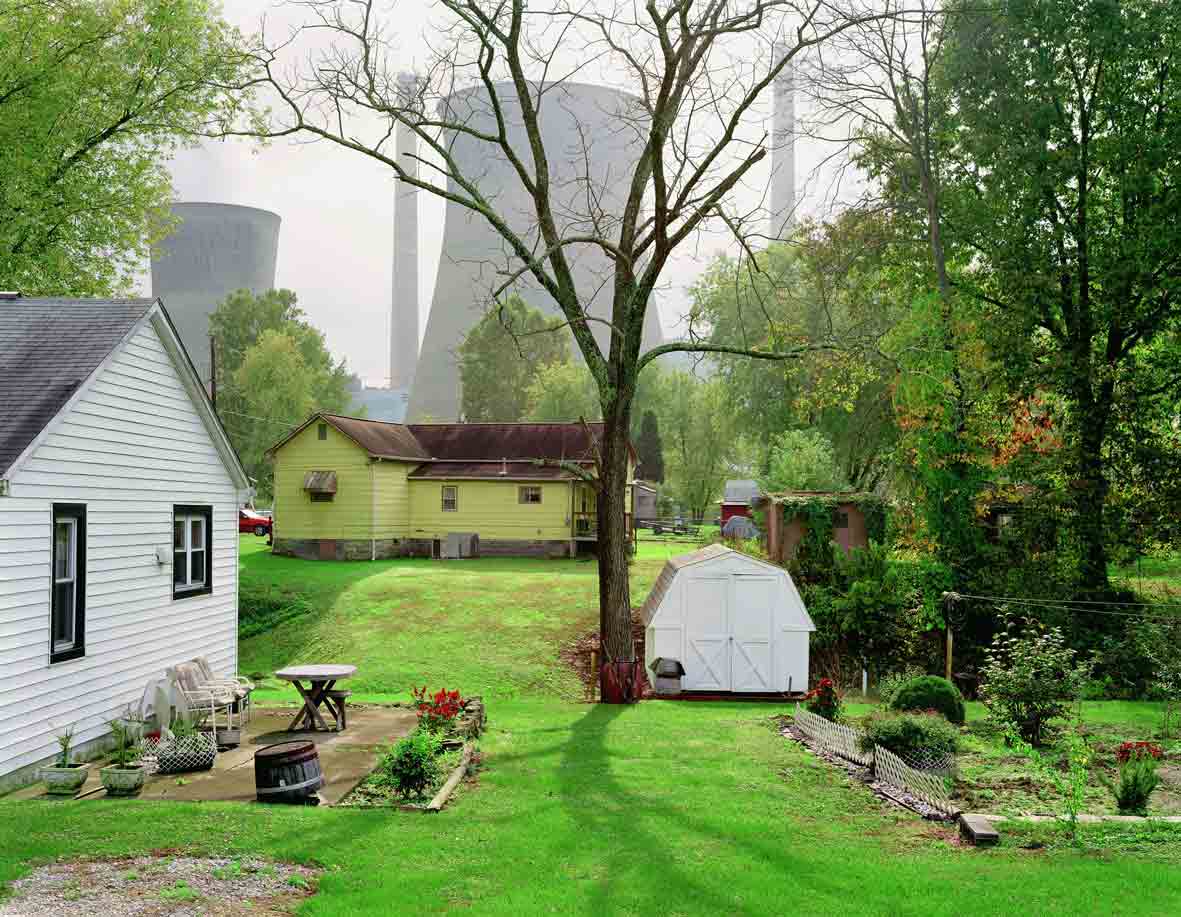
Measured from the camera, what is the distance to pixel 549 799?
9.63 m

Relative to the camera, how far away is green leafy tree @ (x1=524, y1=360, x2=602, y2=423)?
63156 mm

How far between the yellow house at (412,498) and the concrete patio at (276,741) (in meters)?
19.7

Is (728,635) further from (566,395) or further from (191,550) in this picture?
(566,395)

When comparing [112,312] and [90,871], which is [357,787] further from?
[112,312]

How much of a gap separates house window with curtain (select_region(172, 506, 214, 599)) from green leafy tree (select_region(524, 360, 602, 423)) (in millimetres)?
47153

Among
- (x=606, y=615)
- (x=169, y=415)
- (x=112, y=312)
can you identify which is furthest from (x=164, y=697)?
(x=606, y=615)

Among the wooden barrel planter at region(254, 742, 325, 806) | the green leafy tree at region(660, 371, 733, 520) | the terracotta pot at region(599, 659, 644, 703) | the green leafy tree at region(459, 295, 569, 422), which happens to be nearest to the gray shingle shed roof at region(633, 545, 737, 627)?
the terracotta pot at region(599, 659, 644, 703)

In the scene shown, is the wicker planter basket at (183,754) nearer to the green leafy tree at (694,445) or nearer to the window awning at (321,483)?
the window awning at (321,483)

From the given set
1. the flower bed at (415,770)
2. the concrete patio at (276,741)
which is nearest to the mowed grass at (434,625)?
the concrete patio at (276,741)

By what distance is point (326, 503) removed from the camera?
34.4m

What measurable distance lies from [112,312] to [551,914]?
10.0m

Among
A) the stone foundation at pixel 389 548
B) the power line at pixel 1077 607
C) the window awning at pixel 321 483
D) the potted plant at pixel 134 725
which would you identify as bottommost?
the potted plant at pixel 134 725

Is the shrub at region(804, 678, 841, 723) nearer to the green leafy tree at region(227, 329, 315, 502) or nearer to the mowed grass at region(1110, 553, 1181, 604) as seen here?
the mowed grass at region(1110, 553, 1181, 604)

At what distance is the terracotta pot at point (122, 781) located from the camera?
31.6 ft
